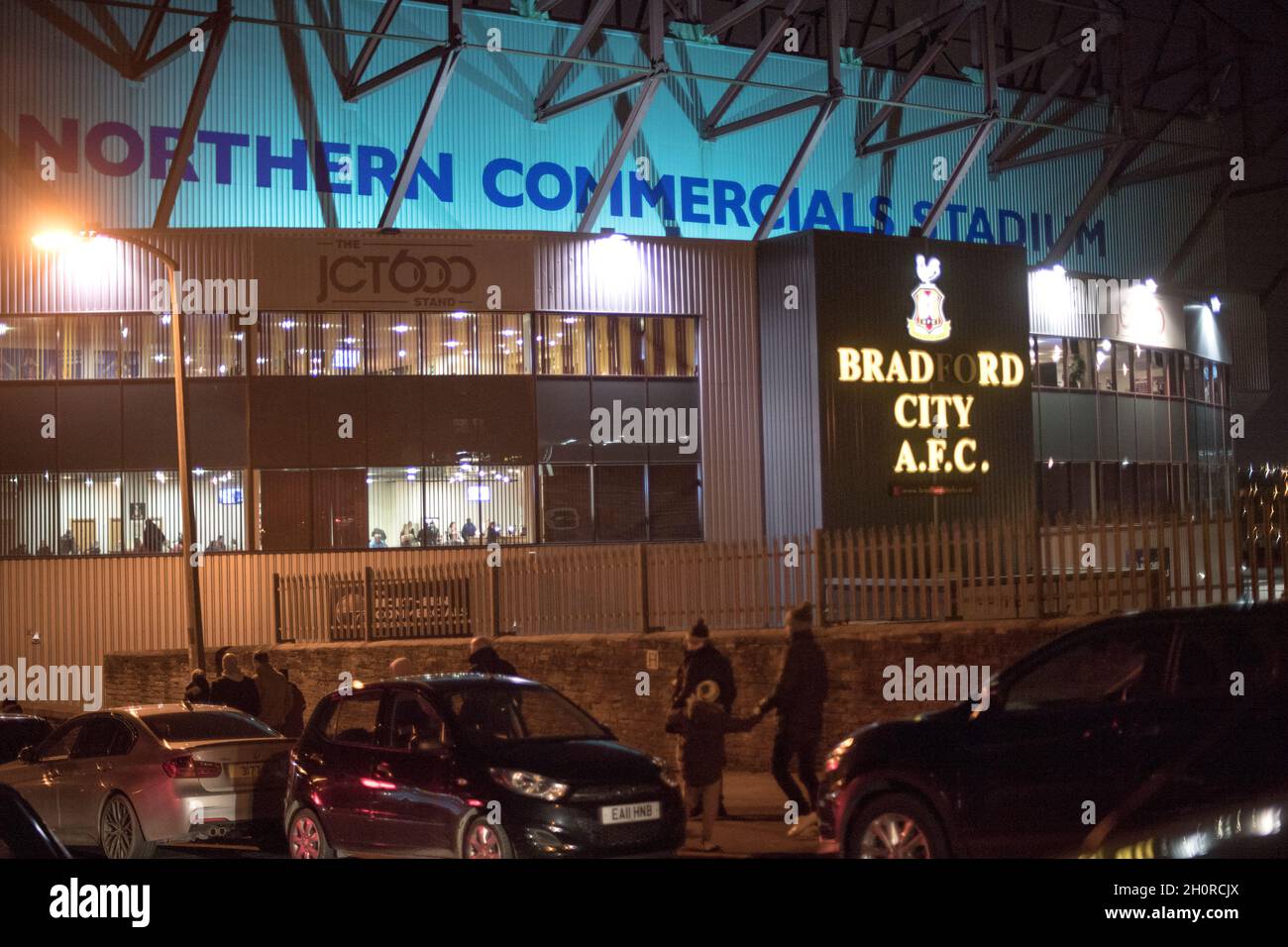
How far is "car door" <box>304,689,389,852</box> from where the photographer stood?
1049 centimetres

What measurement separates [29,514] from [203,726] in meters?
14.8

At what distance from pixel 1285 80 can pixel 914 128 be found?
10676mm

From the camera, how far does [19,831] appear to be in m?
5.00

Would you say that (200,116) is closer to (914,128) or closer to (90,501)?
(90,501)

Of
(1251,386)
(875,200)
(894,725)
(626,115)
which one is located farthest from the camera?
(1251,386)

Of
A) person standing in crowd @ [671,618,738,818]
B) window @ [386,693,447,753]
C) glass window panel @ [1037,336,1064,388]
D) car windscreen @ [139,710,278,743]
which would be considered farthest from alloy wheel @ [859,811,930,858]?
glass window panel @ [1037,336,1064,388]

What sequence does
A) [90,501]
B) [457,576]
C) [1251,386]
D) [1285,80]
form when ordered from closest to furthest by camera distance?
1. [457,576]
2. [90,501]
3. [1285,80]
4. [1251,386]

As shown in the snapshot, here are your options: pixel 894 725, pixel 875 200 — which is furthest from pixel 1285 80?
pixel 894 725

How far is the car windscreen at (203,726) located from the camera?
12820mm

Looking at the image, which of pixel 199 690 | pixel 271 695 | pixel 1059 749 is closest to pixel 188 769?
pixel 271 695

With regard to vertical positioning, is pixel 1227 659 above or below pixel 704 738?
above

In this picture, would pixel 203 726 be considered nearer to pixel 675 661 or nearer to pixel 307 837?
pixel 307 837

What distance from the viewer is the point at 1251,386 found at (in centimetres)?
4159
